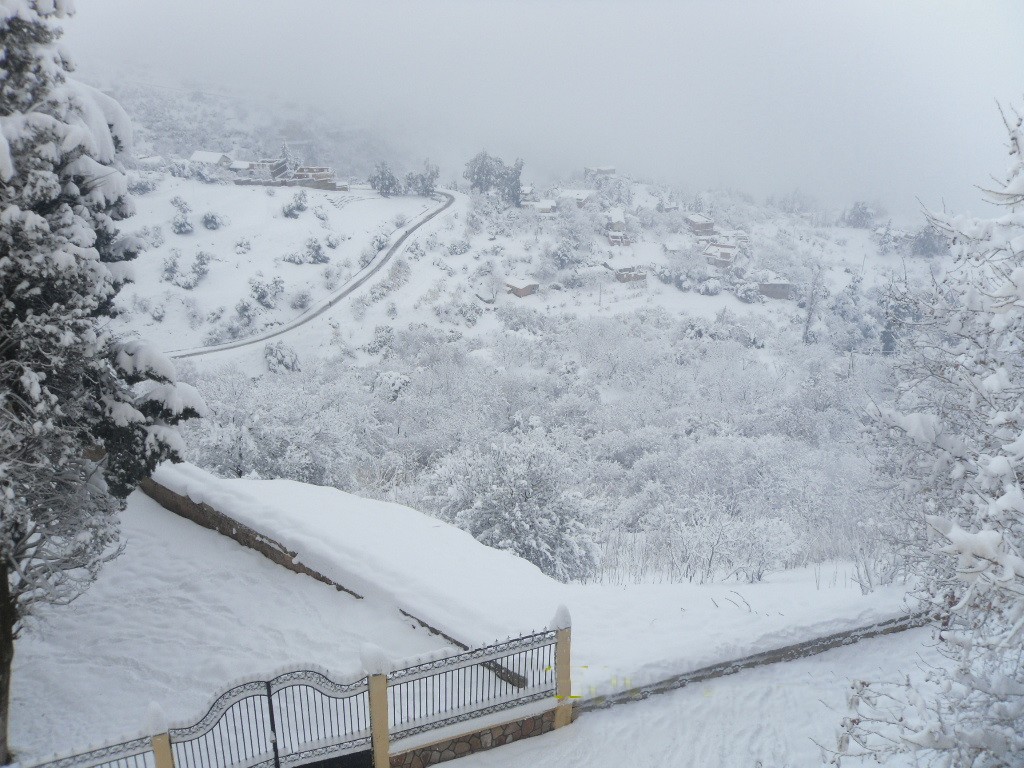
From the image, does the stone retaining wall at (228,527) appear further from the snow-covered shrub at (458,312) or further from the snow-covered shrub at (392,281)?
the snow-covered shrub at (392,281)

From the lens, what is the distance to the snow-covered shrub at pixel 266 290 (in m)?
37.7

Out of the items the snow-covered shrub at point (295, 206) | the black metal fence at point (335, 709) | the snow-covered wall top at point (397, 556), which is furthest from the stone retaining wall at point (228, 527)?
the snow-covered shrub at point (295, 206)

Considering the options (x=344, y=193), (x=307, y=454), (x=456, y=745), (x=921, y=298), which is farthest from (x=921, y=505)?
(x=344, y=193)

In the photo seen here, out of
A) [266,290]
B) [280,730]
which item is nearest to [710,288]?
[266,290]

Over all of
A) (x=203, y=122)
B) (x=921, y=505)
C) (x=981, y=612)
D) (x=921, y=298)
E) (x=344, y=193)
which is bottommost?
(x=921, y=505)

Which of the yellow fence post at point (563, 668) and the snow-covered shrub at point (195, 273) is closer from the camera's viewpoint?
the yellow fence post at point (563, 668)

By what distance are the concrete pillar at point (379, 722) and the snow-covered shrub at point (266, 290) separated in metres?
35.1

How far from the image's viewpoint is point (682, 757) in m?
6.50

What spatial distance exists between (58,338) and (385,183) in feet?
181

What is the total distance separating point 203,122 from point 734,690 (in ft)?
284

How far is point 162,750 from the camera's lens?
4965 millimetres

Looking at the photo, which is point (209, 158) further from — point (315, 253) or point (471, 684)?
point (471, 684)

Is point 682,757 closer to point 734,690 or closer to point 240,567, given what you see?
point 734,690

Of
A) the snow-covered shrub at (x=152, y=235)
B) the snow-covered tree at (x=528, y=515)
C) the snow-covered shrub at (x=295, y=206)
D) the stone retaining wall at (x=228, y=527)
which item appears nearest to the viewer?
the stone retaining wall at (x=228, y=527)
